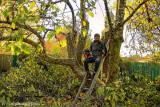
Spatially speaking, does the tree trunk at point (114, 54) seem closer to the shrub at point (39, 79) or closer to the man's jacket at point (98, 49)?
the man's jacket at point (98, 49)

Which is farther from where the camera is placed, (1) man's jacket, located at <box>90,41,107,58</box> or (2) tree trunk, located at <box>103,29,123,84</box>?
(2) tree trunk, located at <box>103,29,123,84</box>

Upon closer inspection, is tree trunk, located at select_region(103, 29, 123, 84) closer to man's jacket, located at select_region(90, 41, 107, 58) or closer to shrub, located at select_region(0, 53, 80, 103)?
man's jacket, located at select_region(90, 41, 107, 58)

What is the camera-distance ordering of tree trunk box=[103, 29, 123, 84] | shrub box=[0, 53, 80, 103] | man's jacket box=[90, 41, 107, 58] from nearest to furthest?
man's jacket box=[90, 41, 107, 58], tree trunk box=[103, 29, 123, 84], shrub box=[0, 53, 80, 103]

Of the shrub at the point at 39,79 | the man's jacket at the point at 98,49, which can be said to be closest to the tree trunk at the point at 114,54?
the man's jacket at the point at 98,49

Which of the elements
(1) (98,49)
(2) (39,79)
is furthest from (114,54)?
(2) (39,79)

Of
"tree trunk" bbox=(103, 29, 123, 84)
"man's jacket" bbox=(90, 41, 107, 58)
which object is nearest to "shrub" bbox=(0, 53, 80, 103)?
"tree trunk" bbox=(103, 29, 123, 84)

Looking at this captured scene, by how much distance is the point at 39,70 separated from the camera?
799 cm

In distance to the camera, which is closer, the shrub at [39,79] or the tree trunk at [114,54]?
the tree trunk at [114,54]

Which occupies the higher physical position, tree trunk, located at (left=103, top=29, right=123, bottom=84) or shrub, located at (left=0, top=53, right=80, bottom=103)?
tree trunk, located at (left=103, top=29, right=123, bottom=84)

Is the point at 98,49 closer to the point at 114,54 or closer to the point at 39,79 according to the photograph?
the point at 114,54

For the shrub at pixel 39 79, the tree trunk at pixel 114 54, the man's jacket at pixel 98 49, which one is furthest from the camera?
the shrub at pixel 39 79

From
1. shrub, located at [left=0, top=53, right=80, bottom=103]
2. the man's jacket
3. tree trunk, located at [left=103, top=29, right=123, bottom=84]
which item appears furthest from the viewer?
shrub, located at [left=0, top=53, right=80, bottom=103]

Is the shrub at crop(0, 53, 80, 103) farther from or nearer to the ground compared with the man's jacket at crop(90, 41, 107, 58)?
nearer to the ground

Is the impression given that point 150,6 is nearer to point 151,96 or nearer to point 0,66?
point 151,96
